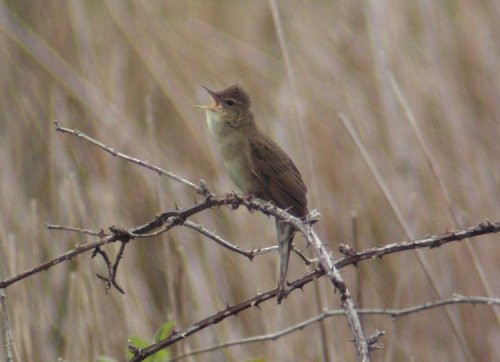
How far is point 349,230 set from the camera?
412 cm

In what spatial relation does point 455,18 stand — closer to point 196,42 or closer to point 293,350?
point 196,42

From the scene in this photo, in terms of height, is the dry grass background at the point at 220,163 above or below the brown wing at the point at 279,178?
above

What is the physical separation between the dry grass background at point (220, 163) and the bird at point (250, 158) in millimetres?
497

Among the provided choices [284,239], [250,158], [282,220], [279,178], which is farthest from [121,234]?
[250,158]

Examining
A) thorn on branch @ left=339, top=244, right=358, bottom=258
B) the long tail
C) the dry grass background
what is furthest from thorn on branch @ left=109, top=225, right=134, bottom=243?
the dry grass background

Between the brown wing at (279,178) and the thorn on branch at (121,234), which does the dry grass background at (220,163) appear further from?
the thorn on branch at (121,234)

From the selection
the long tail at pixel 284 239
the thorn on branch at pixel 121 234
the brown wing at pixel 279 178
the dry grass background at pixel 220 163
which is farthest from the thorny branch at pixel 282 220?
the dry grass background at pixel 220 163

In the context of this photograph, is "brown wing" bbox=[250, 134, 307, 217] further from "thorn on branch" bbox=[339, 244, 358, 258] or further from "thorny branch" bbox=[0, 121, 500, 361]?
"thorn on branch" bbox=[339, 244, 358, 258]

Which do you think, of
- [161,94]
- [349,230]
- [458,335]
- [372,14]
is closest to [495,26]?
[372,14]

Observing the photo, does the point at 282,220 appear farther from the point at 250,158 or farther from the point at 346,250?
the point at 250,158

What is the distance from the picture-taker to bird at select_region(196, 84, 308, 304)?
2625 millimetres

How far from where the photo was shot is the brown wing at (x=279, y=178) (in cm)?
258

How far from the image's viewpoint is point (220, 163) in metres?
4.00

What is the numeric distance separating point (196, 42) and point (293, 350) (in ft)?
5.06
